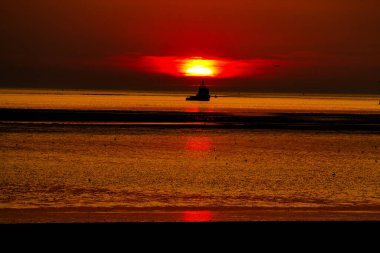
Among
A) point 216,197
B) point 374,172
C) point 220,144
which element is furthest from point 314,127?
point 216,197

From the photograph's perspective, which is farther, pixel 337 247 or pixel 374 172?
pixel 374 172

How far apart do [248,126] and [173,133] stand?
11298 millimetres

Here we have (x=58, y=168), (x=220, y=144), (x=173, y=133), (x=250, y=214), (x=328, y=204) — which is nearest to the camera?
(x=250, y=214)

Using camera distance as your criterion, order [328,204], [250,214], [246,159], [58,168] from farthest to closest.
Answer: [246,159] < [58,168] < [328,204] < [250,214]

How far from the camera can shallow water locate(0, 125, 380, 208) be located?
19922 mm

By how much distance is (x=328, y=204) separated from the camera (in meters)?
19.1

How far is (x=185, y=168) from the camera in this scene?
2944cm

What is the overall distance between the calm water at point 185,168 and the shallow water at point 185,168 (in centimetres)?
3

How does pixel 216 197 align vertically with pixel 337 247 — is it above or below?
below

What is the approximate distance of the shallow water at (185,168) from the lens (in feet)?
65.4

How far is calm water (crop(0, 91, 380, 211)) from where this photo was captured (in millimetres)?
19953

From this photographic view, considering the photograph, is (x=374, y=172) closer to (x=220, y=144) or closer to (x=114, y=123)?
(x=220, y=144)

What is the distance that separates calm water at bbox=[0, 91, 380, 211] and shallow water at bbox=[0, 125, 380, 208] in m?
0.03

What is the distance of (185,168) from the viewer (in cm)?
2944
